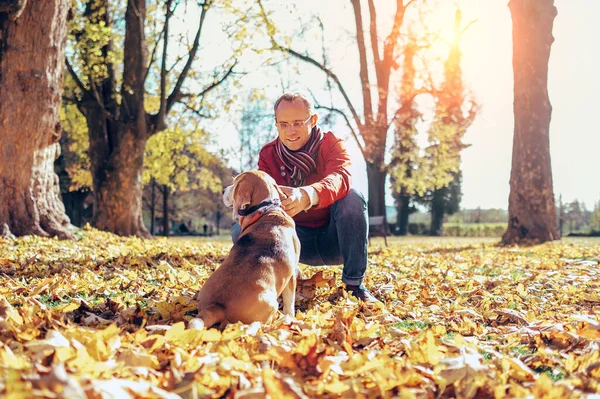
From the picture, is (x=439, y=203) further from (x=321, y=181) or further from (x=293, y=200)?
(x=293, y=200)

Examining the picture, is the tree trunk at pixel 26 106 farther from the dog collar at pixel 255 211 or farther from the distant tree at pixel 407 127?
the distant tree at pixel 407 127

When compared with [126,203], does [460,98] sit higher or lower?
higher

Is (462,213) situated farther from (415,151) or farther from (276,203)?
(276,203)

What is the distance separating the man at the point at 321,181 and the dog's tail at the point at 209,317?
61.6 inches

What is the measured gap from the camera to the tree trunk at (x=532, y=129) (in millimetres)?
14288

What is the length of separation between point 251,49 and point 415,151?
15.4 m

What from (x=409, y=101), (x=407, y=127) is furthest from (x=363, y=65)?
(x=407, y=127)

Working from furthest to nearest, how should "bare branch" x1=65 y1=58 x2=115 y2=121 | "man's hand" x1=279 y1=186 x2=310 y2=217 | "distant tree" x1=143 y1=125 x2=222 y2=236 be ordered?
"distant tree" x1=143 y1=125 x2=222 y2=236 < "bare branch" x1=65 y1=58 x2=115 y2=121 < "man's hand" x1=279 y1=186 x2=310 y2=217

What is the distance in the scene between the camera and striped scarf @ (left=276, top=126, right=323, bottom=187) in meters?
4.85

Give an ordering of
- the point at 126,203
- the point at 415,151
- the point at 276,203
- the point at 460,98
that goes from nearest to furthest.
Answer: the point at 276,203 < the point at 126,203 < the point at 460,98 < the point at 415,151

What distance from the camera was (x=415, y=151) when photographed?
31.4 m

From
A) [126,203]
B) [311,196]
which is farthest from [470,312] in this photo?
[126,203]

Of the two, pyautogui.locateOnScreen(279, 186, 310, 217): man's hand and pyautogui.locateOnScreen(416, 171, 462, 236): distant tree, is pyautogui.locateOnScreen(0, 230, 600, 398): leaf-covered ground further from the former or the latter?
pyautogui.locateOnScreen(416, 171, 462, 236): distant tree

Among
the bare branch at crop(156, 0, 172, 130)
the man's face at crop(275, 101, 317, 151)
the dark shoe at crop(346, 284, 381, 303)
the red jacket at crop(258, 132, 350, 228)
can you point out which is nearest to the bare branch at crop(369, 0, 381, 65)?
the bare branch at crop(156, 0, 172, 130)
